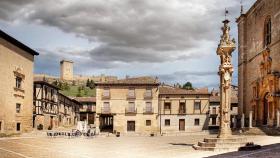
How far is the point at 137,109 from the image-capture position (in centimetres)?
4816

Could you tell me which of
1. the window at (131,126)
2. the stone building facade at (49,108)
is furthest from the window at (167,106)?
the stone building facade at (49,108)

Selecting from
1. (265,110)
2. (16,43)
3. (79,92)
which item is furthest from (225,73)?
(79,92)

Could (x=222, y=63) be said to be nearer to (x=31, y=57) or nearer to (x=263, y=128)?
(x=263, y=128)

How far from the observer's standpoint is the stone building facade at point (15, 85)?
3250cm

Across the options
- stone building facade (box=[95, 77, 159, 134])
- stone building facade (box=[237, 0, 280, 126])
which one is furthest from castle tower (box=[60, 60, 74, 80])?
stone building facade (box=[237, 0, 280, 126])

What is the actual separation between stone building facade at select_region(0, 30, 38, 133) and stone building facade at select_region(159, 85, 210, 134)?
17484mm

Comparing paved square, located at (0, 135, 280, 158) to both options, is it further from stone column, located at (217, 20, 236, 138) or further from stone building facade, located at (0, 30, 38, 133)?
stone building facade, located at (0, 30, 38, 133)

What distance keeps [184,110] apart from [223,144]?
32.9 m

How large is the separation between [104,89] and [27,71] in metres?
12.9

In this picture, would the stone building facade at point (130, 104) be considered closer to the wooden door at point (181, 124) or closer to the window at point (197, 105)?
the wooden door at point (181, 124)

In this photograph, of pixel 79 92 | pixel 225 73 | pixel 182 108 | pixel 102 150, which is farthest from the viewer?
pixel 79 92

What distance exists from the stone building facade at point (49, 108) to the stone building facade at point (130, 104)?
623 cm

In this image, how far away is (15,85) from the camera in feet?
115

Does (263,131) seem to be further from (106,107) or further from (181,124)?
(106,107)
